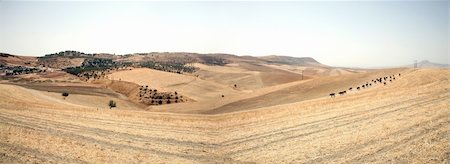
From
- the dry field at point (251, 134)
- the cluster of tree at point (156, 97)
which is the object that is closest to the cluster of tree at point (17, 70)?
the cluster of tree at point (156, 97)

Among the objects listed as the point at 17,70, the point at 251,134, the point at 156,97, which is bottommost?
the point at 156,97

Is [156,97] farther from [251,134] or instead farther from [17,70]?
[17,70]

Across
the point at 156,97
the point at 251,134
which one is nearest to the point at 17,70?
the point at 156,97

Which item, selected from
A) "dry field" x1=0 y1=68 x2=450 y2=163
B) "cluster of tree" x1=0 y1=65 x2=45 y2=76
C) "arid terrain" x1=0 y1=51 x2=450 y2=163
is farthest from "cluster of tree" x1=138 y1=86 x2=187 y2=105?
"cluster of tree" x1=0 y1=65 x2=45 y2=76

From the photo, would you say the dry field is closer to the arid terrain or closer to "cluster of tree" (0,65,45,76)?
the arid terrain

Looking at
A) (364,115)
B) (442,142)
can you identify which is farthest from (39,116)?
(442,142)

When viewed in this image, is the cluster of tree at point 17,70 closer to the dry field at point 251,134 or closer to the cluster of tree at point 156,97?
the cluster of tree at point 156,97
